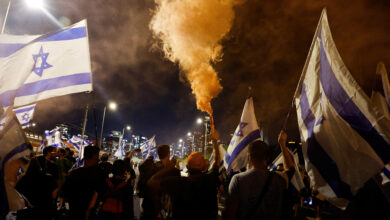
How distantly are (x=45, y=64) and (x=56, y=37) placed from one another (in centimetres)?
73

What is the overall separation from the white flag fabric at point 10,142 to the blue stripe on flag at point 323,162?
4646mm

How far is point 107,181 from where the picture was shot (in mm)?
4676

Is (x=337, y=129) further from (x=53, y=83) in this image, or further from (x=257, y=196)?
(x=53, y=83)

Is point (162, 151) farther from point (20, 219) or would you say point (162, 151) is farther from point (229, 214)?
point (20, 219)

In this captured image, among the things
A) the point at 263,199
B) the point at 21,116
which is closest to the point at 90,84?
the point at 263,199

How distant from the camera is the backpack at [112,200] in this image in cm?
466

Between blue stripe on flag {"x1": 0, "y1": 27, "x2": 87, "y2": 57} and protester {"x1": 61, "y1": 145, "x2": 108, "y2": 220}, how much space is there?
9.12 feet

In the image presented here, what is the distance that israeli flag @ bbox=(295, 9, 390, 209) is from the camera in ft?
10.4

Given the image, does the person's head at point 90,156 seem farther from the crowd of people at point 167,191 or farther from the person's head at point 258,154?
the person's head at point 258,154

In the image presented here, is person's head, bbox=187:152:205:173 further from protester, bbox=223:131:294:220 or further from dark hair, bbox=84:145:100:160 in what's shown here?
dark hair, bbox=84:145:100:160

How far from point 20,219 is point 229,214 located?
379 centimetres

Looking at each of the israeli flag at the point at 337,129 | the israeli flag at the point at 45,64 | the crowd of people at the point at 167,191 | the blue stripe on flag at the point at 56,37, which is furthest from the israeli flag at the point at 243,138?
the blue stripe on flag at the point at 56,37

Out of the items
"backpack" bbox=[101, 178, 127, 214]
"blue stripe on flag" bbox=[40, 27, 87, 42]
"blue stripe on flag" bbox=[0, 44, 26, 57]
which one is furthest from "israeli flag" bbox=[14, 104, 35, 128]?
"backpack" bbox=[101, 178, 127, 214]

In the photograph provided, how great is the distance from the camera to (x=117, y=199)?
4.74 meters
